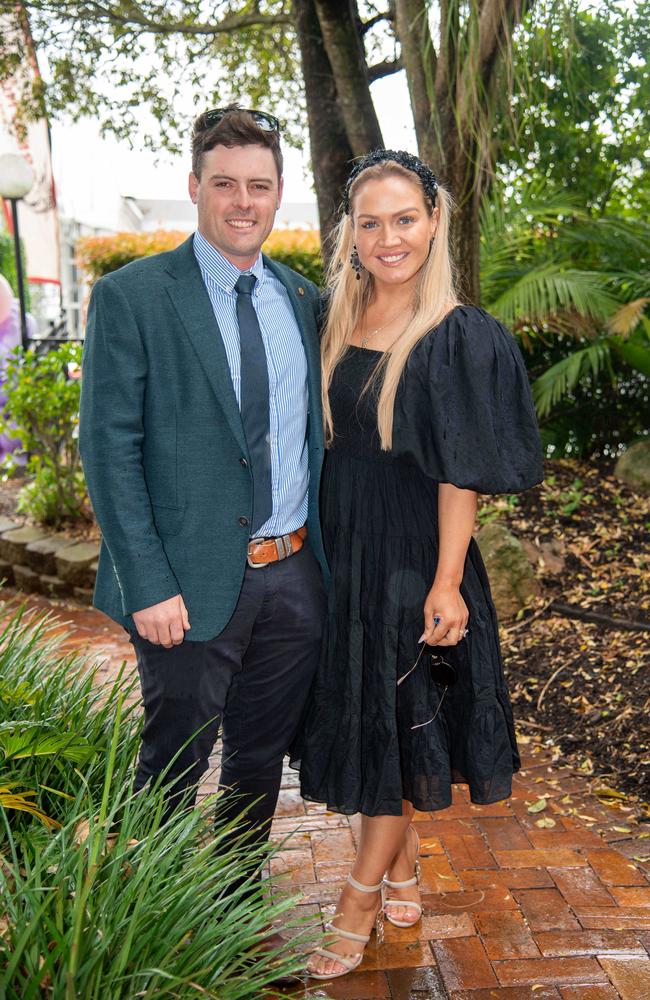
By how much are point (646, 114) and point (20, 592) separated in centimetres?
567

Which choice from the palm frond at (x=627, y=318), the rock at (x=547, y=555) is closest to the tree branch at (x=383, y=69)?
the palm frond at (x=627, y=318)

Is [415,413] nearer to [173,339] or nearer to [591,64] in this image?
[173,339]

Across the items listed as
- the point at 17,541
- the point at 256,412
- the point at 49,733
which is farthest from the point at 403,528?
the point at 17,541

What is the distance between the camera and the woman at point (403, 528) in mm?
2340

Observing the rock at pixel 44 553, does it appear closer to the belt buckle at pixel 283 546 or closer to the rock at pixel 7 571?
the rock at pixel 7 571

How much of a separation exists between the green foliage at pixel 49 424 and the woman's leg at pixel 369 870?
4192 millimetres

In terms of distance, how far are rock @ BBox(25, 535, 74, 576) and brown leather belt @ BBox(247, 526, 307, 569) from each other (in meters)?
3.90

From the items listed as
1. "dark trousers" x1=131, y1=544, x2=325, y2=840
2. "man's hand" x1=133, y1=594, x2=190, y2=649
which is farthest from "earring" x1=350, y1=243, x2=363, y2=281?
"man's hand" x1=133, y1=594, x2=190, y2=649

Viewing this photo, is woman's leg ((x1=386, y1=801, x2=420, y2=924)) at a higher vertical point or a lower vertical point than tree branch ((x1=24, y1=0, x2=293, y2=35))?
lower

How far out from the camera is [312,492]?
8.13 feet

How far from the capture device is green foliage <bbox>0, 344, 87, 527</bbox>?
→ 240 inches

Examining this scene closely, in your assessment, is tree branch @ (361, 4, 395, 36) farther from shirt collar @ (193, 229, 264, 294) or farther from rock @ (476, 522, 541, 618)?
shirt collar @ (193, 229, 264, 294)

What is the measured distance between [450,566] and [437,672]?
0.27m

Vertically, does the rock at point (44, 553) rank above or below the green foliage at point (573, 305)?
below
